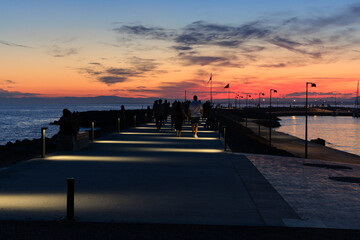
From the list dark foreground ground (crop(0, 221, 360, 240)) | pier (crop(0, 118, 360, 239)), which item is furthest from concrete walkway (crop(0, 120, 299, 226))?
dark foreground ground (crop(0, 221, 360, 240))

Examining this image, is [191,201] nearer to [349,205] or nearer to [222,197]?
[222,197]

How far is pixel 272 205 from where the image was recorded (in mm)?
8852

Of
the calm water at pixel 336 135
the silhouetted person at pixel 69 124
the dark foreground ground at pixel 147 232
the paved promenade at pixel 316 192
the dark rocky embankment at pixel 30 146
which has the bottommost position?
the calm water at pixel 336 135

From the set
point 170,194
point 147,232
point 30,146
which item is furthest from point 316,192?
point 30,146

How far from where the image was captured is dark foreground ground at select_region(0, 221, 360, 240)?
6.55 metres

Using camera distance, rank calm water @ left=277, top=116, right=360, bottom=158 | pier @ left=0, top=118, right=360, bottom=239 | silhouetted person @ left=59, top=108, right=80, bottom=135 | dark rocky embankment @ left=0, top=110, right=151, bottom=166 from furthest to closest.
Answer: calm water @ left=277, top=116, right=360, bottom=158, dark rocky embankment @ left=0, top=110, right=151, bottom=166, silhouetted person @ left=59, top=108, right=80, bottom=135, pier @ left=0, top=118, right=360, bottom=239

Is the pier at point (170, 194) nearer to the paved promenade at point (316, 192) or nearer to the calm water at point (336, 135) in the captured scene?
the paved promenade at point (316, 192)

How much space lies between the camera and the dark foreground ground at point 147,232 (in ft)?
21.5

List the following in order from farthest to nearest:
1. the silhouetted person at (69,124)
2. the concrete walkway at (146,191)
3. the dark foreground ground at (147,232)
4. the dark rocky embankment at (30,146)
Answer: the dark rocky embankment at (30,146), the silhouetted person at (69,124), the concrete walkway at (146,191), the dark foreground ground at (147,232)

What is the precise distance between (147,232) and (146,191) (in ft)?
11.1

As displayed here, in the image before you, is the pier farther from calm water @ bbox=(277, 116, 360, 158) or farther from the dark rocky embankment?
calm water @ bbox=(277, 116, 360, 158)

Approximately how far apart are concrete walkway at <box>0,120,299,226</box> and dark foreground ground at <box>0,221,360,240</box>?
34 cm

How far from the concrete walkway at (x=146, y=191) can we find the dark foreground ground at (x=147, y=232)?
13.6 inches

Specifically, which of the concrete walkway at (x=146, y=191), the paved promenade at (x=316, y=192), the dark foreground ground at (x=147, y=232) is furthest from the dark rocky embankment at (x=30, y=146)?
the dark foreground ground at (x=147, y=232)
